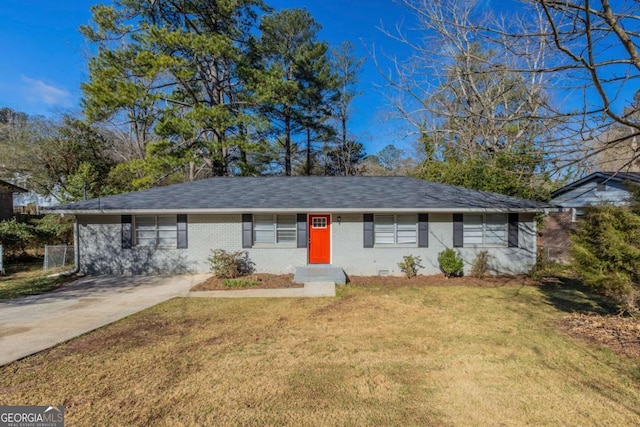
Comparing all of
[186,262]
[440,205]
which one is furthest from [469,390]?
[186,262]

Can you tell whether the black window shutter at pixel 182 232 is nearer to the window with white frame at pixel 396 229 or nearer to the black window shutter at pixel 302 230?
the black window shutter at pixel 302 230

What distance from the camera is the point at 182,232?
1051 cm

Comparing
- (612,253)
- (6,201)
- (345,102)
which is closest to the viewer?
(612,253)

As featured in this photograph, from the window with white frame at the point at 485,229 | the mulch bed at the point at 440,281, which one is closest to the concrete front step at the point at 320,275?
the mulch bed at the point at 440,281

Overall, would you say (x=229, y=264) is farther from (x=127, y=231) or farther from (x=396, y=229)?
(x=396, y=229)

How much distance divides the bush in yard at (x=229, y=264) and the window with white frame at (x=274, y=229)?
0.81m

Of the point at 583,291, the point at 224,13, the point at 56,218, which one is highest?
the point at 224,13

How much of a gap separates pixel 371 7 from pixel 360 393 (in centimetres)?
899

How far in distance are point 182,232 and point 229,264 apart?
2290 millimetres

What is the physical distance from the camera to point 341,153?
85.8 ft

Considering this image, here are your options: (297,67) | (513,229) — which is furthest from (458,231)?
(297,67)

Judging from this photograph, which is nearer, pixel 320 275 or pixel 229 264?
pixel 320 275

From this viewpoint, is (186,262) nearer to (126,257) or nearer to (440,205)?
→ (126,257)

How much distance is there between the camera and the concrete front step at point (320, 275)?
366 inches
